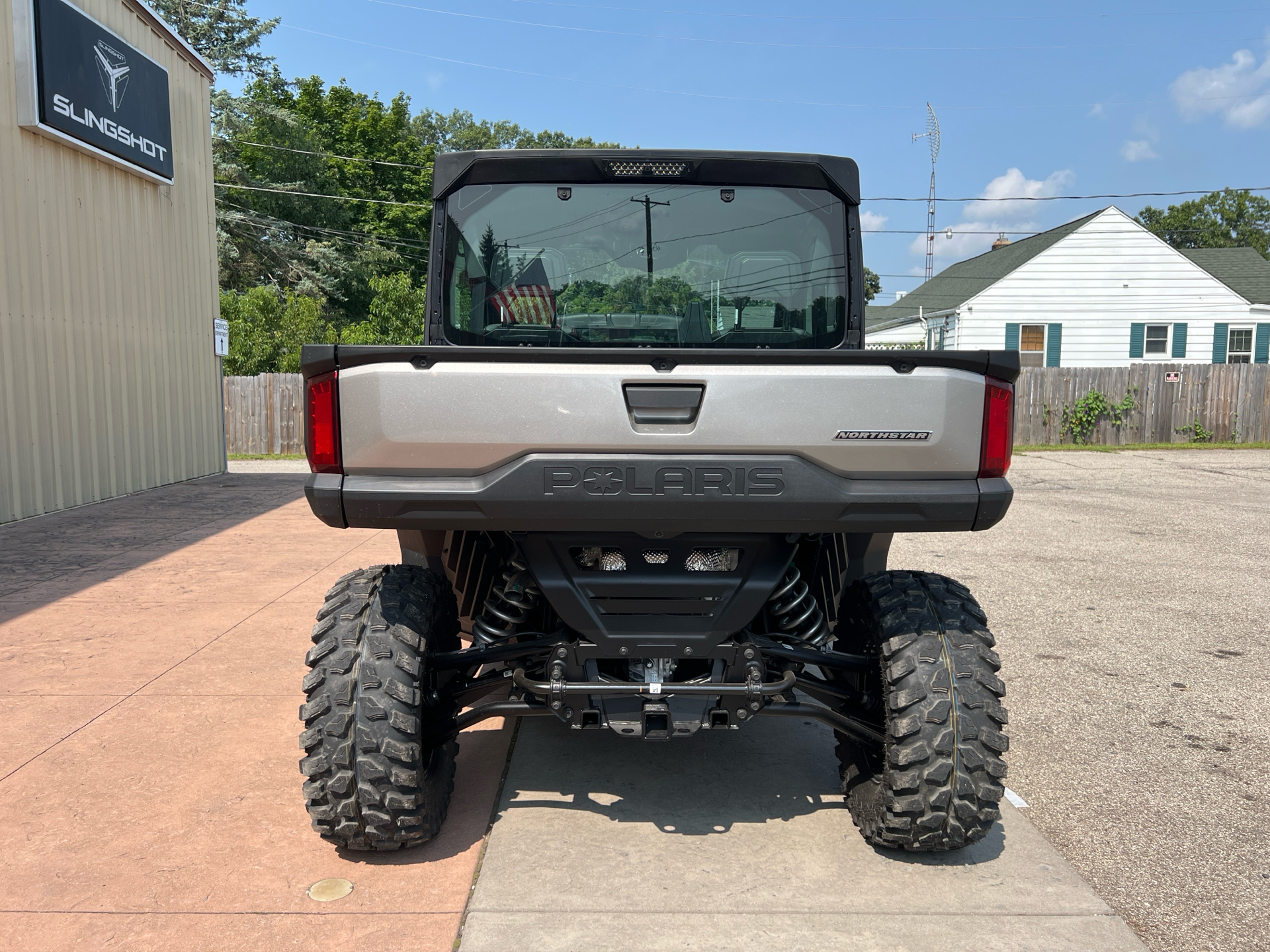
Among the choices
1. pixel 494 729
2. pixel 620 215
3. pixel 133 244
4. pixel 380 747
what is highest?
pixel 133 244

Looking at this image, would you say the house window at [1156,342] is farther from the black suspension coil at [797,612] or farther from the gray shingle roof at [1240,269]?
the black suspension coil at [797,612]

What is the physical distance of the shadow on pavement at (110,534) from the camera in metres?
6.98

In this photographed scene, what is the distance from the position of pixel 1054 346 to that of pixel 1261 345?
534cm

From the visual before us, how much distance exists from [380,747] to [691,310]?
73.5 inches

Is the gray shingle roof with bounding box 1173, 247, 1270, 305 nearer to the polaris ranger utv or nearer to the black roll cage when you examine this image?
the black roll cage

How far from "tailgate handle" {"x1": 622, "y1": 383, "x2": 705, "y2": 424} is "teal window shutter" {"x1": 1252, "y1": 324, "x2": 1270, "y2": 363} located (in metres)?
27.5

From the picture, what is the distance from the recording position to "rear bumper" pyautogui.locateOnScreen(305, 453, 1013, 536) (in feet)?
8.89

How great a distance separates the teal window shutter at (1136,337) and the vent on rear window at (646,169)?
24949 mm

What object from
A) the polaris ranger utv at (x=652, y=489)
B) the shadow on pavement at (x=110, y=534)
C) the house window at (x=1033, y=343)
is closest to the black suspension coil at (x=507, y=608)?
the polaris ranger utv at (x=652, y=489)

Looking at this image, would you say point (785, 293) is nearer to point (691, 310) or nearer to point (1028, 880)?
point (691, 310)

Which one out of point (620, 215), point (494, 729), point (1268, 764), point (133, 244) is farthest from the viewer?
point (133, 244)

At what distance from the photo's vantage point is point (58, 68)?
1004 cm

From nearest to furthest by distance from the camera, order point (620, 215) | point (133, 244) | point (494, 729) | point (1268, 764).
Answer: point (620, 215) → point (1268, 764) → point (494, 729) → point (133, 244)

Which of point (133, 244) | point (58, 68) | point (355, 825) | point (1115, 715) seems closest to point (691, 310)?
point (355, 825)
